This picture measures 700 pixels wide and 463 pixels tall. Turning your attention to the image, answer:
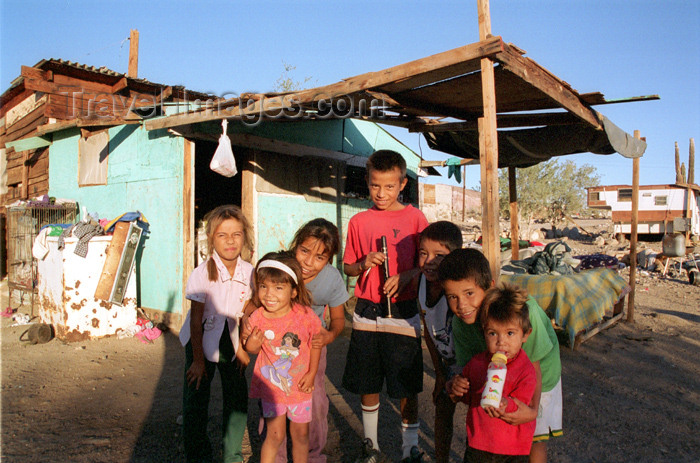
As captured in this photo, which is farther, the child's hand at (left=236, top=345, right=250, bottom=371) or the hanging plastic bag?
the hanging plastic bag

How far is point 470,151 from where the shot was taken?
7.01 metres

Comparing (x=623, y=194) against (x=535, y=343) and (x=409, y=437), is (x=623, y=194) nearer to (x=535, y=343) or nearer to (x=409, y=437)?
(x=409, y=437)

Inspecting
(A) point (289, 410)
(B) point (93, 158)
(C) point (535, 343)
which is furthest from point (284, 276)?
(B) point (93, 158)

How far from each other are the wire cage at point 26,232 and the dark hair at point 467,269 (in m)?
7.44

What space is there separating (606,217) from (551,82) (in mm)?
34959

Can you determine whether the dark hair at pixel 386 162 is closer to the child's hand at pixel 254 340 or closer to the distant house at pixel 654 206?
the child's hand at pixel 254 340

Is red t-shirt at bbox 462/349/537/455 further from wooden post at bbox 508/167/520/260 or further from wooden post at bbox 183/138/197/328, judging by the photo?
wooden post at bbox 508/167/520/260

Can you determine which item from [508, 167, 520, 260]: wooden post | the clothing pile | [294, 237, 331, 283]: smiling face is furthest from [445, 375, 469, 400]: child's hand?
[508, 167, 520, 260]: wooden post

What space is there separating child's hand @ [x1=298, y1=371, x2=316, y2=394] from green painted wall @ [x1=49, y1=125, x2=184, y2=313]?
4.21 m

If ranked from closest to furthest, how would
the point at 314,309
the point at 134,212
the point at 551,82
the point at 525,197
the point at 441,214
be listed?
the point at 314,309 → the point at 551,82 → the point at 134,212 → the point at 525,197 → the point at 441,214

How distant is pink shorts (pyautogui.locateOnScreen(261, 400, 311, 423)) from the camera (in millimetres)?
2275

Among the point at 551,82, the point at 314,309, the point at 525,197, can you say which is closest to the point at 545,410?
the point at 314,309

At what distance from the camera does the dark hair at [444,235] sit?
92.5 inches

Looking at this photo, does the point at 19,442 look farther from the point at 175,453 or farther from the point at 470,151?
the point at 470,151
